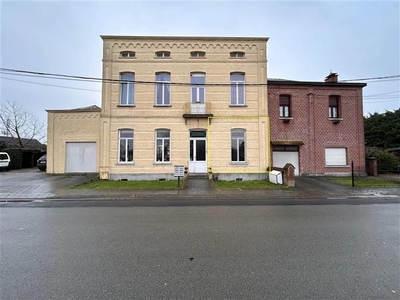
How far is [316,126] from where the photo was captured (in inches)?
725

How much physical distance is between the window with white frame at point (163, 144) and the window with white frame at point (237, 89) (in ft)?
17.2

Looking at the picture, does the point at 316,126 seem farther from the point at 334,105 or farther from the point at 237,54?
the point at 237,54

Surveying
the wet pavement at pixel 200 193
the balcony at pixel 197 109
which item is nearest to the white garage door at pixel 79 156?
the wet pavement at pixel 200 193

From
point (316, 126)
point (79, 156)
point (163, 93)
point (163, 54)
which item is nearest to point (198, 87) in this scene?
point (163, 93)

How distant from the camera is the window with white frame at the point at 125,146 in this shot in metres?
16.5

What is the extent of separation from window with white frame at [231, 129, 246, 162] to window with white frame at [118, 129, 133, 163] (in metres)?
7.20

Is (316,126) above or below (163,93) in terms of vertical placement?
below

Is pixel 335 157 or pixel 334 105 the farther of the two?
pixel 334 105

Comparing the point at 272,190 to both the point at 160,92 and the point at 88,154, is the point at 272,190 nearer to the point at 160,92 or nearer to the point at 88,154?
the point at 160,92

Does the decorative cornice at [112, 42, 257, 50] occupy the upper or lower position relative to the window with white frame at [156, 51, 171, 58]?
upper

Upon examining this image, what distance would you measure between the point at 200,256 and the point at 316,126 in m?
17.4

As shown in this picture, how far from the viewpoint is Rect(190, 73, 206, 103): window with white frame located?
54.8ft

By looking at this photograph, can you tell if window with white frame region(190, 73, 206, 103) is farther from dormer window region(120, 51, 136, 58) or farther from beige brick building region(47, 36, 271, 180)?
dormer window region(120, 51, 136, 58)

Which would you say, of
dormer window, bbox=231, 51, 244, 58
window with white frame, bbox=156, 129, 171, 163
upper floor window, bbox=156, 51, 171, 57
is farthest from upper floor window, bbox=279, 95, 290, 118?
upper floor window, bbox=156, 51, 171, 57
